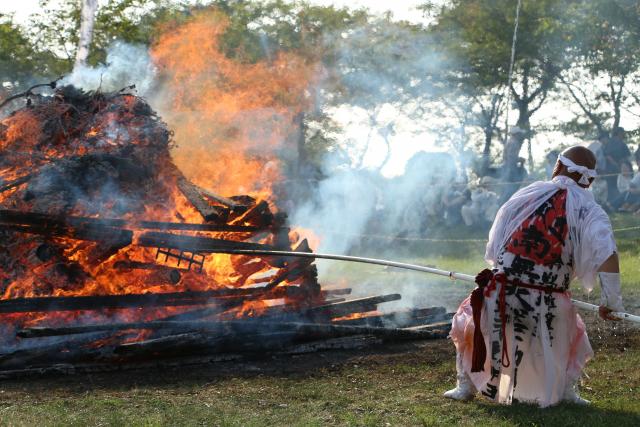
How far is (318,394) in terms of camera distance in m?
6.93

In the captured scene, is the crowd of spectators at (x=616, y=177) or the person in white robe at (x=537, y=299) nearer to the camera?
the person in white robe at (x=537, y=299)

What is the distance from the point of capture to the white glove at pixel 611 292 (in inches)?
237

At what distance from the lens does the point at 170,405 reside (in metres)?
6.41

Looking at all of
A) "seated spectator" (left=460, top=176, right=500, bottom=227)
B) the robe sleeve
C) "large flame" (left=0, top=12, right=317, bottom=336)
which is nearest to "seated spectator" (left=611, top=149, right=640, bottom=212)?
"seated spectator" (left=460, top=176, right=500, bottom=227)

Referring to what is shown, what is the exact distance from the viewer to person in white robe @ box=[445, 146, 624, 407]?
20.7 ft

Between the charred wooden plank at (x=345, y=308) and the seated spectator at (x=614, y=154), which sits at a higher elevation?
the seated spectator at (x=614, y=154)

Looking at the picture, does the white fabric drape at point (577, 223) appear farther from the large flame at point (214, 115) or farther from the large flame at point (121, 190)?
the large flame at point (214, 115)

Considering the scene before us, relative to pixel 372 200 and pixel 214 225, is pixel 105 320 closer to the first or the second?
pixel 214 225

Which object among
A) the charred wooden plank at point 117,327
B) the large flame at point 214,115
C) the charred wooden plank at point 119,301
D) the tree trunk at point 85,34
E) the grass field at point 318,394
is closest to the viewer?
the grass field at point 318,394

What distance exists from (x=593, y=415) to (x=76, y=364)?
4773 millimetres

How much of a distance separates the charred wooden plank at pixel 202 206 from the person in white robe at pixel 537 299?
4.25 metres

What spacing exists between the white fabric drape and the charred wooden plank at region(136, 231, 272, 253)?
3.79 metres

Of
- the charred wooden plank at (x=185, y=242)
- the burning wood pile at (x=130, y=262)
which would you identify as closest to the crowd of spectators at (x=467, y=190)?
the burning wood pile at (x=130, y=262)

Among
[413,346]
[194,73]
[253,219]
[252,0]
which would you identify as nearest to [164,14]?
[252,0]
